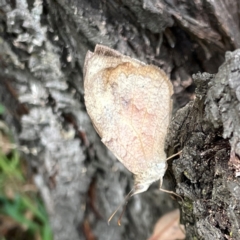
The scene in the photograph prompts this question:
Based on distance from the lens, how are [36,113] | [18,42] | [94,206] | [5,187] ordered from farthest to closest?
1. [5,187]
2. [94,206]
3. [36,113]
4. [18,42]

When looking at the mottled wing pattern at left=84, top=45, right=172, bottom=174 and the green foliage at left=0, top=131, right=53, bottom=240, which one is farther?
the green foliage at left=0, top=131, right=53, bottom=240

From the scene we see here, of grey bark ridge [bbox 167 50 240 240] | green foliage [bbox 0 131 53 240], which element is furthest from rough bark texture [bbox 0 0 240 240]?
green foliage [bbox 0 131 53 240]

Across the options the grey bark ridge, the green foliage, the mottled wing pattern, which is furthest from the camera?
the green foliage

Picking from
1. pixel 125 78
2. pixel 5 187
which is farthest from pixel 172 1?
pixel 5 187

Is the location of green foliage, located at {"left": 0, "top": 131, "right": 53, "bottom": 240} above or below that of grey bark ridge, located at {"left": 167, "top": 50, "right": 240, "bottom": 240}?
below

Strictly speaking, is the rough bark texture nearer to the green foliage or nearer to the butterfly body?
the butterfly body

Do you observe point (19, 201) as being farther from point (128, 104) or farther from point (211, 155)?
point (211, 155)

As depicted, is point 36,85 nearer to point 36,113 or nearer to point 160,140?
point 36,113

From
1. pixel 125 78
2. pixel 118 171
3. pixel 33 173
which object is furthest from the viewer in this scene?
pixel 33 173
